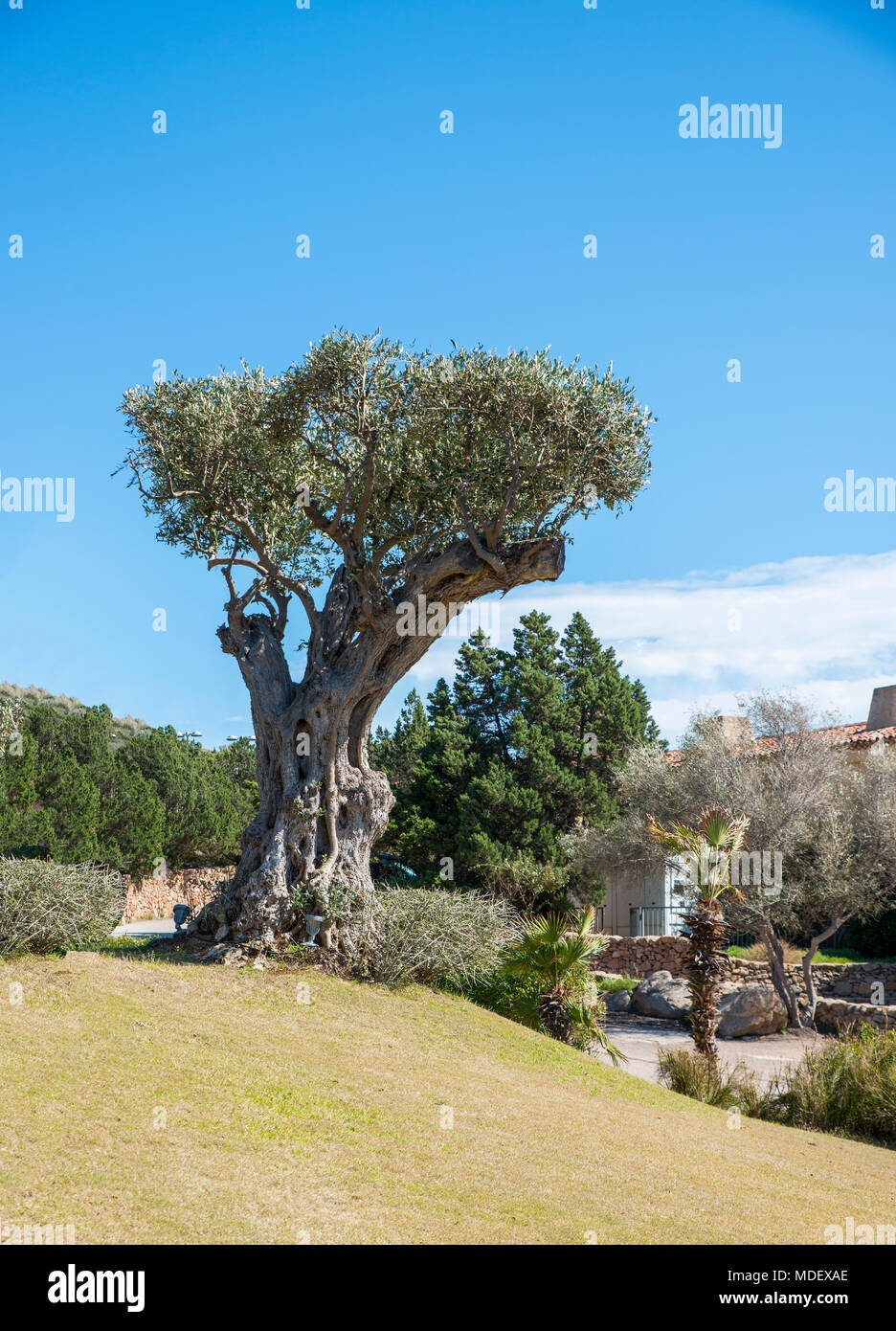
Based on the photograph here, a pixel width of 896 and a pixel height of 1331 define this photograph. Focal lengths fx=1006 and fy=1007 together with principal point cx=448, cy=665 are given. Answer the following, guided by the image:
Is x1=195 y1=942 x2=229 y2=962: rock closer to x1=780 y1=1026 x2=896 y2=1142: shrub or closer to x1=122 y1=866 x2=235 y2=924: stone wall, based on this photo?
x1=780 y1=1026 x2=896 y2=1142: shrub

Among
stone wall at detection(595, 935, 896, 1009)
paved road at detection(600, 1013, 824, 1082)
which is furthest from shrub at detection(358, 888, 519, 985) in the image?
stone wall at detection(595, 935, 896, 1009)

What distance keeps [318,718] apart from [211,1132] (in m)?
8.49

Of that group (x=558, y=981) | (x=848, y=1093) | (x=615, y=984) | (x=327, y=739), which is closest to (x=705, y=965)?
(x=558, y=981)

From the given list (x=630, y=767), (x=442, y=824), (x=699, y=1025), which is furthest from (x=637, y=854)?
(x=699, y=1025)

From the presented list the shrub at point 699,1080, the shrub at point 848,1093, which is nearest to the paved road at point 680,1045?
the shrub at point 699,1080

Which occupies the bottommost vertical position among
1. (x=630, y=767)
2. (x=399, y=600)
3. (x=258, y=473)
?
(x=630, y=767)

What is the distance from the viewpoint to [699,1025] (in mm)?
15492

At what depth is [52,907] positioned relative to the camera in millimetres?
12422

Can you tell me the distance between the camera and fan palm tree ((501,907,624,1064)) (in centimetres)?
1452

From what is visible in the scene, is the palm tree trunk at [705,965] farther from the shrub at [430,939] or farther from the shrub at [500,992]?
the shrub at [430,939]

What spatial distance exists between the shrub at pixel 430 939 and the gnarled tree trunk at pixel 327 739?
0.36 meters

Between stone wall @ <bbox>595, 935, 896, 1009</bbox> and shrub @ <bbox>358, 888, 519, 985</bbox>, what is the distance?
27.8 feet

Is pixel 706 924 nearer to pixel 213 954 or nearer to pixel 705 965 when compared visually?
pixel 705 965

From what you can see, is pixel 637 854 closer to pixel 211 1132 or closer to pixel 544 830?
pixel 544 830
